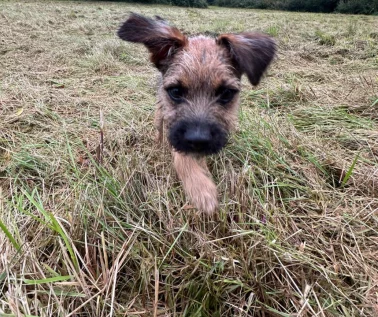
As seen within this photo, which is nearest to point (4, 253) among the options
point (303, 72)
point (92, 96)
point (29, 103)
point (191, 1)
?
point (29, 103)

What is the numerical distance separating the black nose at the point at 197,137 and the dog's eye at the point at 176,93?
0.37m

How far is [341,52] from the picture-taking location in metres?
6.30

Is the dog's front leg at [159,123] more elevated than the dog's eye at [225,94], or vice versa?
the dog's eye at [225,94]

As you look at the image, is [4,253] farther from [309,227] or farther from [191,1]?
[191,1]

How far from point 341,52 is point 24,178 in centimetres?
631

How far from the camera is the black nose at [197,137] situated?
2.07 m

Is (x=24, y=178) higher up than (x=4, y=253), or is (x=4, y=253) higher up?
(x=4, y=253)

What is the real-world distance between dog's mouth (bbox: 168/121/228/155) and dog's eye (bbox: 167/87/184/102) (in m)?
0.26

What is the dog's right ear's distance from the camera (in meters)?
2.36

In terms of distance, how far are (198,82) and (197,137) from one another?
52 centimetres

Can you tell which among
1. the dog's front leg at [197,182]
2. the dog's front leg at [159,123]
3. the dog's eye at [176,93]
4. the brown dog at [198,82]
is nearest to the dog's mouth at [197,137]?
the brown dog at [198,82]

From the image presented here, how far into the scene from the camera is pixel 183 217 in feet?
6.05

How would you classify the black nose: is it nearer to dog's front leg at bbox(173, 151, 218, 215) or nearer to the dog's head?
the dog's head

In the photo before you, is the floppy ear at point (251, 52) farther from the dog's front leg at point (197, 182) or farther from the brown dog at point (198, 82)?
the dog's front leg at point (197, 182)
